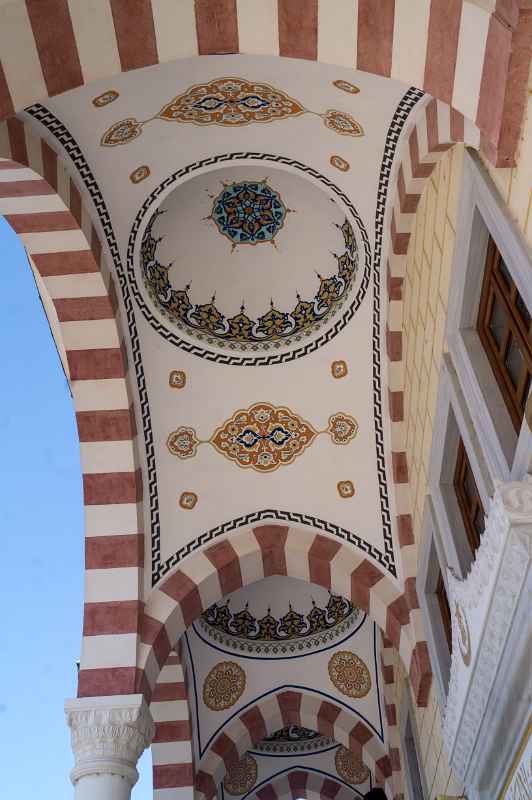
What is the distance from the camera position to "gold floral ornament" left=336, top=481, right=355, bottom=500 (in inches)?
218

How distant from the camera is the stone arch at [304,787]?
9.06 metres

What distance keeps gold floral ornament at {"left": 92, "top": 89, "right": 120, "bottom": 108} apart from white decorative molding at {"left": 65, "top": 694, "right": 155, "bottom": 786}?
10.5 feet

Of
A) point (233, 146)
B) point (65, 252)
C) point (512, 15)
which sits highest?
point (233, 146)

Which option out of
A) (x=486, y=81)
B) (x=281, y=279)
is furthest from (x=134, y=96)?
(x=486, y=81)

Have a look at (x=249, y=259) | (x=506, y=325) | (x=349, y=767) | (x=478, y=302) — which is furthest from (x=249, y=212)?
(x=349, y=767)

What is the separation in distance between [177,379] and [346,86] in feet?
7.25

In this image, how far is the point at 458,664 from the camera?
A: 3.29m

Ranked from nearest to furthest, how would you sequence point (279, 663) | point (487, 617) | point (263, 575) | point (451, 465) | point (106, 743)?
point (487, 617) → point (451, 465) → point (106, 743) → point (263, 575) → point (279, 663)

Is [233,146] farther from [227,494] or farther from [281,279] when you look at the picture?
[227,494]

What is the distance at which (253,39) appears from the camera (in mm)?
3061

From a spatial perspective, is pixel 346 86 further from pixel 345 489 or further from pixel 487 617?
pixel 487 617

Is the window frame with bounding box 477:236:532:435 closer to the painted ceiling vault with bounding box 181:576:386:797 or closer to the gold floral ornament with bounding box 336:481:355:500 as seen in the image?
the gold floral ornament with bounding box 336:481:355:500

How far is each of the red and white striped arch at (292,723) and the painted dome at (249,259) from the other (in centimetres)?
342

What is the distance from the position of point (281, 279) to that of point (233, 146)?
1082 mm
